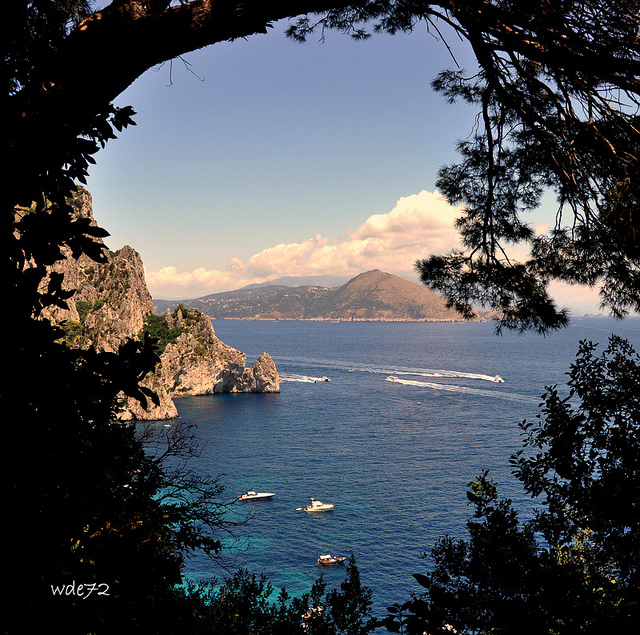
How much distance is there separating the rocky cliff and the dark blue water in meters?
4.18

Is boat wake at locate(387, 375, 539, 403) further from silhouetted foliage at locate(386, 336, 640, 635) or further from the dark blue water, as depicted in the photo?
silhouetted foliage at locate(386, 336, 640, 635)

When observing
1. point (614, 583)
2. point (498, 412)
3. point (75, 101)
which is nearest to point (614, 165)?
point (614, 583)

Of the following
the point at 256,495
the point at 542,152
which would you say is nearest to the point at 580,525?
the point at 542,152

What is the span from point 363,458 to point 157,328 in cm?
5026

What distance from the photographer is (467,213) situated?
7.41 meters

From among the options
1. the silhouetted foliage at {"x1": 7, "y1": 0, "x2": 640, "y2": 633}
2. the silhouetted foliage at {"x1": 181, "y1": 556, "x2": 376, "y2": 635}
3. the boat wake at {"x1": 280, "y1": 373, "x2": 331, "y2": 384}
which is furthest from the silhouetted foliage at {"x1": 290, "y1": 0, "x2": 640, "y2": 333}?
the boat wake at {"x1": 280, "y1": 373, "x2": 331, "y2": 384}

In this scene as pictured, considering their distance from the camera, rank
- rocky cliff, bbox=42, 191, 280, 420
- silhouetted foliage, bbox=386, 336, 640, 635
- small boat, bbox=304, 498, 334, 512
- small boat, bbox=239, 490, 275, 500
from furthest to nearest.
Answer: rocky cliff, bbox=42, 191, 280, 420, small boat, bbox=239, 490, 275, 500, small boat, bbox=304, 498, 334, 512, silhouetted foliage, bbox=386, 336, 640, 635

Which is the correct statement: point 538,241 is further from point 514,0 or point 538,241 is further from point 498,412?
point 498,412

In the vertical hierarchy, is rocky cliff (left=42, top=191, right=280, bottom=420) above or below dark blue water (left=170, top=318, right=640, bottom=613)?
above

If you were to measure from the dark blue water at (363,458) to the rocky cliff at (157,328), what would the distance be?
418 cm

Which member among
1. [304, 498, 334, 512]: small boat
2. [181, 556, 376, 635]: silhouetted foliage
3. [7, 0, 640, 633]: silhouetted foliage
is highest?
[7, 0, 640, 633]: silhouetted foliage

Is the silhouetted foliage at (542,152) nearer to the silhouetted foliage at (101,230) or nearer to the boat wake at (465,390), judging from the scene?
the silhouetted foliage at (101,230)

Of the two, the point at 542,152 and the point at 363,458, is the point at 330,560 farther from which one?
the point at 542,152

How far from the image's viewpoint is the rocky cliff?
7050 cm
